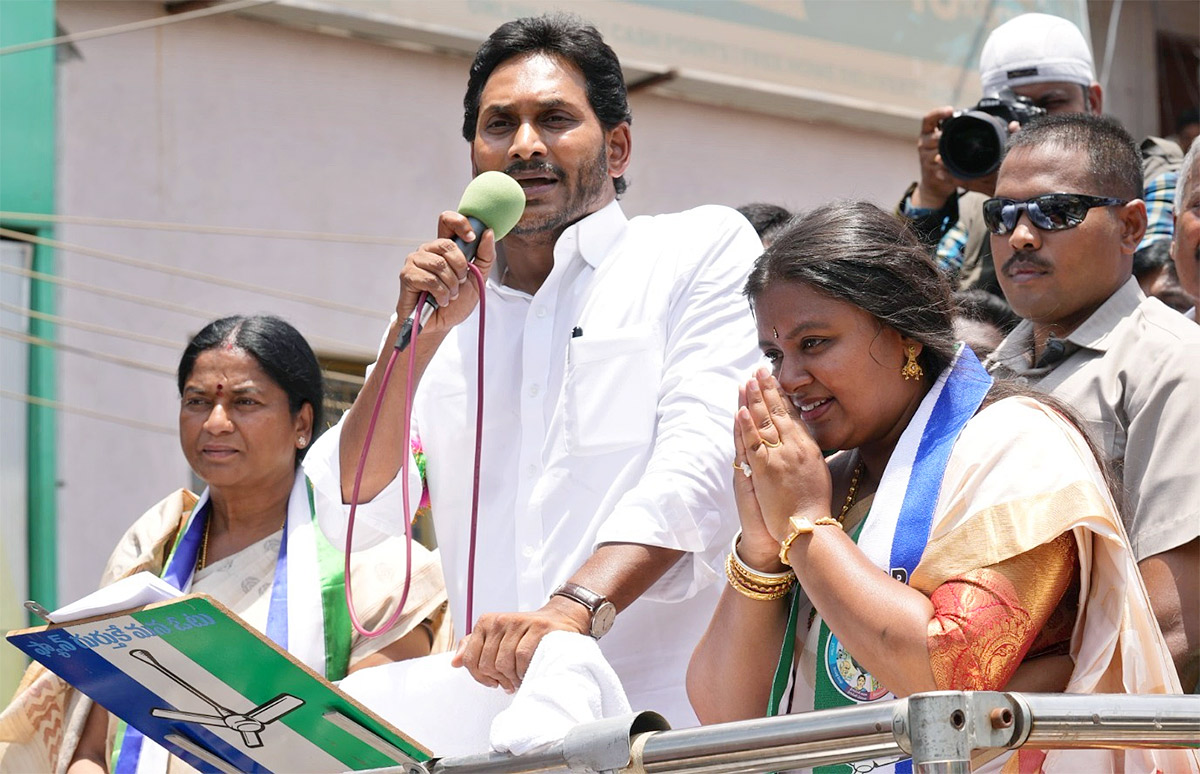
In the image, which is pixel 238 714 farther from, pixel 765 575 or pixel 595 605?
pixel 765 575

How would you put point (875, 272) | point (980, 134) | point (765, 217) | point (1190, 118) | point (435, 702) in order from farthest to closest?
point (1190, 118)
point (765, 217)
point (980, 134)
point (435, 702)
point (875, 272)

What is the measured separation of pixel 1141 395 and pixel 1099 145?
639 millimetres

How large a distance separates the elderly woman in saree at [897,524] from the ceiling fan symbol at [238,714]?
2.03 feet

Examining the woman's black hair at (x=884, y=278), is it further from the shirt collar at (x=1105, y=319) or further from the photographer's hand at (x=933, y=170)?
the photographer's hand at (x=933, y=170)

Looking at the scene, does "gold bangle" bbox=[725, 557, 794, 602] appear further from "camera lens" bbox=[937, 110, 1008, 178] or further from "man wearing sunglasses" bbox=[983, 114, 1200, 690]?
"camera lens" bbox=[937, 110, 1008, 178]

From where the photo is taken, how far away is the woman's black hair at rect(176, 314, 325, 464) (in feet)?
13.3

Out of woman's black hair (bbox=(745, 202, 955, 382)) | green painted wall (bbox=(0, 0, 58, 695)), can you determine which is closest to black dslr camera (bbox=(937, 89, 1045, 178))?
woman's black hair (bbox=(745, 202, 955, 382))

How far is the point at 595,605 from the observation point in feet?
8.34

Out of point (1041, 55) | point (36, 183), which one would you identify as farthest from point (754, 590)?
point (36, 183)

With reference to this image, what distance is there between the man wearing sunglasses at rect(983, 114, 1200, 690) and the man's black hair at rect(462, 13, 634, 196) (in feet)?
2.59

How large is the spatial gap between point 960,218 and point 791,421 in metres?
2.05

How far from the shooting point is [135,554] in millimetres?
4016

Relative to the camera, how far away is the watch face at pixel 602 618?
253cm

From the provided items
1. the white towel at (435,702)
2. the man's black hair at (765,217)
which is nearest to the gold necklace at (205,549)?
the white towel at (435,702)
